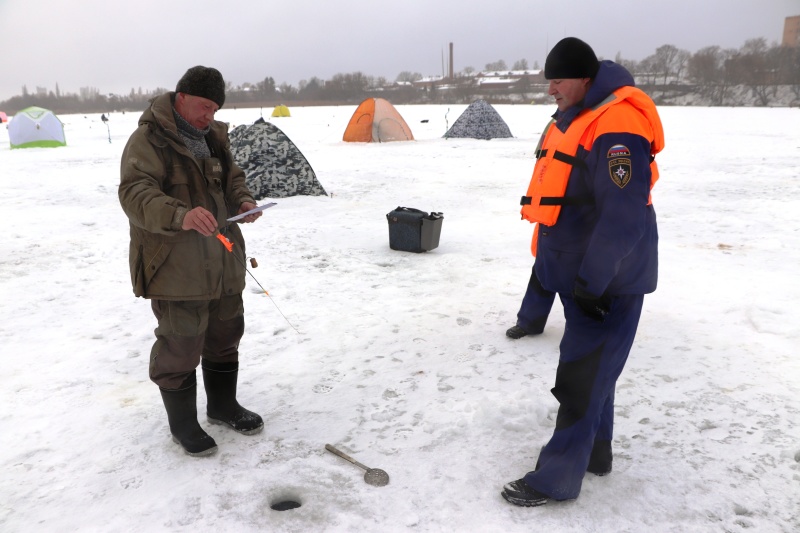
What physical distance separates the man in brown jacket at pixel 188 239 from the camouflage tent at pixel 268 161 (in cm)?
684

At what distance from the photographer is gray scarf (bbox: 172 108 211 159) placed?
262cm

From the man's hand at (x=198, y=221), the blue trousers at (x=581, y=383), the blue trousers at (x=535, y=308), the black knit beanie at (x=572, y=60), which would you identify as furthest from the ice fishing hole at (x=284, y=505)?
the blue trousers at (x=535, y=308)

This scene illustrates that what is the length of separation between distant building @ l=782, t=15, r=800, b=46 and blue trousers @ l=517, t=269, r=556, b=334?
92.6 meters

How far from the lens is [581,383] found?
2377mm

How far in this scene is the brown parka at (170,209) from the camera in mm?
2410

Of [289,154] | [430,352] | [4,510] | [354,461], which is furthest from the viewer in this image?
[289,154]

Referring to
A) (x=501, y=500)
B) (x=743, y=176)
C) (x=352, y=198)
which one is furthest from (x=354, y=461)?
(x=743, y=176)

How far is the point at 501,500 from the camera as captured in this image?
8.34ft

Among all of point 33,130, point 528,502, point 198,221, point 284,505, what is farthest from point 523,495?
point 33,130

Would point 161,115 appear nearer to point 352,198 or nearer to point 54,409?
point 54,409

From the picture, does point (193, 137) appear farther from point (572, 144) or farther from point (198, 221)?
point (572, 144)

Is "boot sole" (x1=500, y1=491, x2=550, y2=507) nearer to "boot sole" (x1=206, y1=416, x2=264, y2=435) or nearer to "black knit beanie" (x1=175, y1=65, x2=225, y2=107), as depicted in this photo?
"boot sole" (x1=206, y1=416, x2=264, y2=435)

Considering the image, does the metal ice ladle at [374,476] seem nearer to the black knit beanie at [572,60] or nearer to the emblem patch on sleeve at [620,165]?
the emblem patch on sleeve at [620,165]

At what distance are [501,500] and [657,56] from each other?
10636 cm
